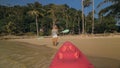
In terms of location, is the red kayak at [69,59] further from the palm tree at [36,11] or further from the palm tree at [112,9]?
the palm tree at [36,11]

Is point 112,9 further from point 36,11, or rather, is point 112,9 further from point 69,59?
point 69,59

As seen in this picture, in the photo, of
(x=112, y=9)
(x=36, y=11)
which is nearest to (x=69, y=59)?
(x=112, y=9)

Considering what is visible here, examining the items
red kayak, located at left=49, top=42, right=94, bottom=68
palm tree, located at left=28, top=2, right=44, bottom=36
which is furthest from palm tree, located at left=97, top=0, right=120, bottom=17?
red kayak, located at left=49, top=42, right=94, bottom=68

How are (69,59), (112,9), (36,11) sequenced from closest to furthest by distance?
(69,59) < (112,9) < (36,11)

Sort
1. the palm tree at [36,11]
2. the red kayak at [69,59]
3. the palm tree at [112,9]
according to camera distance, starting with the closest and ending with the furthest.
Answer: the red kayak at [69,59], the palm tree at [112,9], the palm tree at [36,11]

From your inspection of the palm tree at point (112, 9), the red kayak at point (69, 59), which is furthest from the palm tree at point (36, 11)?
the red kayak at point (69, 59)

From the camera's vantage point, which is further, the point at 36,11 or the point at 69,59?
the point at 36,11

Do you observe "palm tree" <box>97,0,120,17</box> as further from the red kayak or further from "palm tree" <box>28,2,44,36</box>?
the red kayak

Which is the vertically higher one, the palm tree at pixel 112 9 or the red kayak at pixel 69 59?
the palm tree at pixel 112 9

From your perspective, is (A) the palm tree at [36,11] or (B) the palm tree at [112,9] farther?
(A) the palm tree at [36,11]

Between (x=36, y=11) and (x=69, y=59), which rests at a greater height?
(x=36, y=11)

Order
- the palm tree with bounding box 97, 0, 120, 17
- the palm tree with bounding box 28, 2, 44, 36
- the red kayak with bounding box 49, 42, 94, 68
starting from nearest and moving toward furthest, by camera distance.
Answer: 1. the red kayak with bounding box 49, 42, 94, 68
2. the palm tree with bounding box 97, 0, 120, 17
3. the palm tree with bounding box 28, 2, 44, 36

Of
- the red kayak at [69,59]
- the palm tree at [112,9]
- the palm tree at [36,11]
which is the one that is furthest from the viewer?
the palm tree at [36,11]

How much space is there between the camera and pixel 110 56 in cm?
1116
